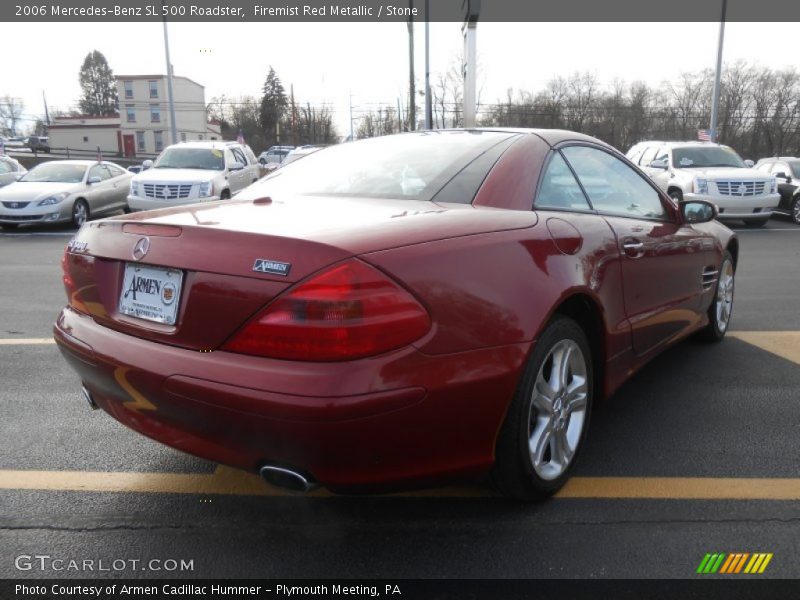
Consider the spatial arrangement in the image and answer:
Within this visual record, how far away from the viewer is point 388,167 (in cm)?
306

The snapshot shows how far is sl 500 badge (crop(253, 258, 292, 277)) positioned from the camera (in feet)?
6.40

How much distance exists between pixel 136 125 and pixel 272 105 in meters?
15.6

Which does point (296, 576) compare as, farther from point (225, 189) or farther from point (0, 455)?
point (225, 189)

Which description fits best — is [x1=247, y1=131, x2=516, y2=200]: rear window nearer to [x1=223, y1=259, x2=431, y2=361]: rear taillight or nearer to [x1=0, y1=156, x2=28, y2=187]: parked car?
[x1=223, y1=259, x2=431, y2=361]: rear taillight

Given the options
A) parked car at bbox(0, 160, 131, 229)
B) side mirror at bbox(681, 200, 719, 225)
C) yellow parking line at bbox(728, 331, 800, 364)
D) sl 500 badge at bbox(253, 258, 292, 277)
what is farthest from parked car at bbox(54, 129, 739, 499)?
parked car at bbox(0, 160, 131, 229)

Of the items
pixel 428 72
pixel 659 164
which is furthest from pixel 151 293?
pixel 428 72

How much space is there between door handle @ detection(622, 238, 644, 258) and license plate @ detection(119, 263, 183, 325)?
2.00 meters

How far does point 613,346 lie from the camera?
9.77ft

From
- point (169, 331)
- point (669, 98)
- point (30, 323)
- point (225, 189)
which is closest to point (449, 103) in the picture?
point (669, 98)

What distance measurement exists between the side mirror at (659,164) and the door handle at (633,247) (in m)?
12.1

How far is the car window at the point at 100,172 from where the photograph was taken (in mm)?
14542

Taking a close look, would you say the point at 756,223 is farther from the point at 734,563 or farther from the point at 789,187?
the point at 734,563

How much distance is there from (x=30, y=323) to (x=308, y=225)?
441 cm

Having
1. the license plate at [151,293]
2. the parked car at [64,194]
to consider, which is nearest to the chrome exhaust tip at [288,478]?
the license plate at [151,293]
